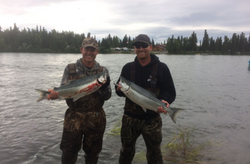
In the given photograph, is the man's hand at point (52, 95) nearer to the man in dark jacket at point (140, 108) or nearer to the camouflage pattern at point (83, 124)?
the camouflage pattern at point (83, 124)

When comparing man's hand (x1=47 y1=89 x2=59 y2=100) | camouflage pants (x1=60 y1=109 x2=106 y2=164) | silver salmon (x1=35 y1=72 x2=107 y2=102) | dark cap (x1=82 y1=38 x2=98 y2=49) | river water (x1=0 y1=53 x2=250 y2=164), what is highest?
dark cap (x1=82 y1=38 x2=98 y2=49)

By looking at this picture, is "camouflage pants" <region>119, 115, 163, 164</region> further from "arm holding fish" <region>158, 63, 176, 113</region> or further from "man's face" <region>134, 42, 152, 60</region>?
"man's face" <region>134, 42, 152, 60</region>

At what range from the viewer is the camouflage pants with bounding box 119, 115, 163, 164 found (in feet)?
13.2

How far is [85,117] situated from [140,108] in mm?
1242

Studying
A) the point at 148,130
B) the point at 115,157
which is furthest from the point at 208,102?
the point at 148,130

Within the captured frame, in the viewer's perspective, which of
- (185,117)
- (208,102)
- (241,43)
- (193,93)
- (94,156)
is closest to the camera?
(94,156)

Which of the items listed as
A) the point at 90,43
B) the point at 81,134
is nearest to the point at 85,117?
the point at 81,134

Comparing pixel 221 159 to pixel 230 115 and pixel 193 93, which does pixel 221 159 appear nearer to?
pixel 230 115

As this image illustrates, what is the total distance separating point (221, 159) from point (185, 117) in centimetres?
473

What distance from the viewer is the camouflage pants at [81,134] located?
417cm

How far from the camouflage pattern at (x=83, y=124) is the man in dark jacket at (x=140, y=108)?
600 millimetres

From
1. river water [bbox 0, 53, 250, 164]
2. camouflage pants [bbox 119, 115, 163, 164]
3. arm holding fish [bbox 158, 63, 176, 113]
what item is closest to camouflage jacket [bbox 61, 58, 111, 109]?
camouflage pants [bbox 119, 115, 163, 164]

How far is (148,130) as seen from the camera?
159 inches

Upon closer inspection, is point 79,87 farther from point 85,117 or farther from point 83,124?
point 83,124
